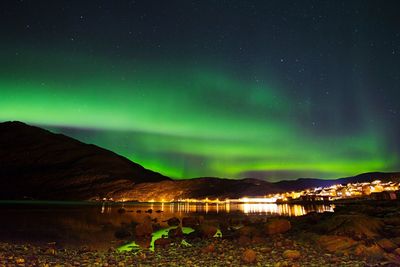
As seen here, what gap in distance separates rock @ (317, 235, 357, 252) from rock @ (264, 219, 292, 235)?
25.3ft

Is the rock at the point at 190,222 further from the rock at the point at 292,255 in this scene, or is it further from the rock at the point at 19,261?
the rock at the point at 19,261

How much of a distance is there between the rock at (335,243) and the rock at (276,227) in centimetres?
772

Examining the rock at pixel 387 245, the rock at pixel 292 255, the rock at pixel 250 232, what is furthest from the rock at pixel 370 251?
the rock at pixel 250 232

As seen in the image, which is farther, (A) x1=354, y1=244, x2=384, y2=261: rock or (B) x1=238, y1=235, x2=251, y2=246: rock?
(B) x1=238, y1=235, x2=251, y2=246: rock

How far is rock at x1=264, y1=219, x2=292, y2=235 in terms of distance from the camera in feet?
108

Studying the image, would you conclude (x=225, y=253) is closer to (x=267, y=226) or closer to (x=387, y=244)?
(x=387, y=244)

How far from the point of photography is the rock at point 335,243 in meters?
22.9

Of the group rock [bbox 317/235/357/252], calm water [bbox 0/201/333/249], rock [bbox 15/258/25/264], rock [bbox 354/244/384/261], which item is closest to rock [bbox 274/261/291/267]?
rock [bbox 354/244/384/261]

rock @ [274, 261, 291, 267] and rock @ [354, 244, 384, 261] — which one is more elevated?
rock @ [354, 244, 384, 261]

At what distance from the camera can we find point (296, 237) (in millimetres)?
29312

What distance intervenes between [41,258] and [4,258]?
6.55 ft

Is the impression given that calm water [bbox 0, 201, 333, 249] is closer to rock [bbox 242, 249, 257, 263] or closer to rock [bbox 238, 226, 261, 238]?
rock [bbox 238, 226, 261, 238]

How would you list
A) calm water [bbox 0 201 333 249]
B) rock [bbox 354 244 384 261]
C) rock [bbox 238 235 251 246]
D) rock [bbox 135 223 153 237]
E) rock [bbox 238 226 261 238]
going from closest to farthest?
rock [bbox 354 244 384 261] < rock [bbox 238 235 251 246] < rock [bbox 238 226 261 238] < calm water [bbox 0 201 333 249] < rock [bbox 135 223 153 237]

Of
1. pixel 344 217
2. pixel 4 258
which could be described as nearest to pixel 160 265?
pixel 4 258
